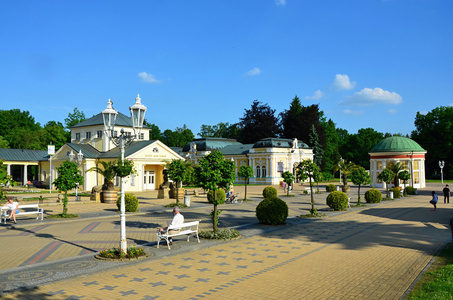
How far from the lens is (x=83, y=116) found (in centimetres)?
8175

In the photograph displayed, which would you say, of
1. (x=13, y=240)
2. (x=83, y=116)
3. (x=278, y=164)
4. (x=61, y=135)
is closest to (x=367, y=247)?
(x=13, y=240)

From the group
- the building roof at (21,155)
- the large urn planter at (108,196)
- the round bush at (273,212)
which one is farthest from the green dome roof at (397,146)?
the building roof at (21,155)

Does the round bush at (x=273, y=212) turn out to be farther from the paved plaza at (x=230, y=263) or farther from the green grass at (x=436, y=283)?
the green grass at (x=436, y=283)

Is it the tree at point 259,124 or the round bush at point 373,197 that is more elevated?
the tree at point 259,124

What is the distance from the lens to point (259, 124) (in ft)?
261

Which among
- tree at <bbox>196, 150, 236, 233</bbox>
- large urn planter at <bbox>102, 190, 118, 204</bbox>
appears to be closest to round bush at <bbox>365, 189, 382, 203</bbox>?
tree at <bbox>196, 150, 236, 233</bbox>

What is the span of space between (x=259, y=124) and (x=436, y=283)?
72481mm

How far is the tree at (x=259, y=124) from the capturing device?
259 ft

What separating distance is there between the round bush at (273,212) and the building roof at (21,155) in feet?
141

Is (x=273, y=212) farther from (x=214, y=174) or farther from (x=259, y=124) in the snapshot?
(x=259, y=124)

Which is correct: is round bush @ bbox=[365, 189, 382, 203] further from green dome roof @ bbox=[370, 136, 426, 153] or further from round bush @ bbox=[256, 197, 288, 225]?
green dome roof @ bbox=[370, 136, 426, 153]

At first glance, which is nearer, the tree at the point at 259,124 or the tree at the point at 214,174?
the tree at the point at 214,174

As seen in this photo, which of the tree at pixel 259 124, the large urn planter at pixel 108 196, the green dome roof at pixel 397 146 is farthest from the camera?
the tree at pixel 259 124

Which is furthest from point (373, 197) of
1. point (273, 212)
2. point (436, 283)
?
point (436, 283)
